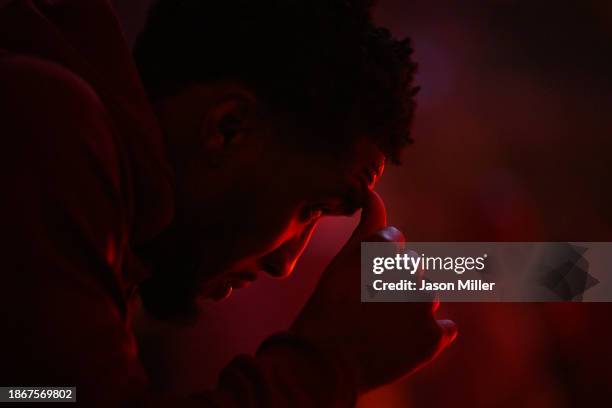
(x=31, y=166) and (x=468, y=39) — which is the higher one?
(x=468, y=39)

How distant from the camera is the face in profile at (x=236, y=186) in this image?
2.03 feet

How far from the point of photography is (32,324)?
15.5 inches

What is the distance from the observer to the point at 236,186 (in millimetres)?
622

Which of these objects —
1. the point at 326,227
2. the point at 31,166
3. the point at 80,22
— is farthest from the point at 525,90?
the point at 31,166

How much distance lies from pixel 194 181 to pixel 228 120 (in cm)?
7

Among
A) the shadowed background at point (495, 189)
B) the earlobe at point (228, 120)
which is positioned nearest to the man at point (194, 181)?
the earlobe at point (228, 120)

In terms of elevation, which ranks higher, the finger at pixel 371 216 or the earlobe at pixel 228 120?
the earlobe at pixel 228 120

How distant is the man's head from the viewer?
0.62 metres

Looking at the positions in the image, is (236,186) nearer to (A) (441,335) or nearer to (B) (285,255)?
(B) (285,255)

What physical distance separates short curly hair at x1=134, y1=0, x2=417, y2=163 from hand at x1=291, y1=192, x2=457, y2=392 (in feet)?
0.46

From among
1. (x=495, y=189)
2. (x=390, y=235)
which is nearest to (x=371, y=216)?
(x=390, y=235)

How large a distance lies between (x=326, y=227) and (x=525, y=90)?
0.42 metres

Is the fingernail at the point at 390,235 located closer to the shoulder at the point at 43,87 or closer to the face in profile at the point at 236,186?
the face in profile at the point at 236,186

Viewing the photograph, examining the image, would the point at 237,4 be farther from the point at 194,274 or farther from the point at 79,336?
the point at 79,336
